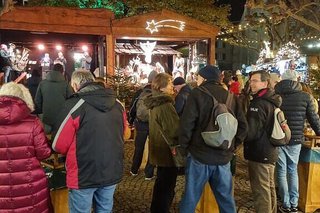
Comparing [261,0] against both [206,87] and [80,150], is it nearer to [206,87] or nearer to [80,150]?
[206,87]

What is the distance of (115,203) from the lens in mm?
5918

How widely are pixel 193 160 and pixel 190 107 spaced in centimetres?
58

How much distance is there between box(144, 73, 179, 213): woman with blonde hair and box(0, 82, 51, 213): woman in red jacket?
1.68m

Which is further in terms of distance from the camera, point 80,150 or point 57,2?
point 57,2

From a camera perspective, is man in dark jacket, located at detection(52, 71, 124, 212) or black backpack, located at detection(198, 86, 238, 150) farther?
black backpack, located at detection(198, 86, 238, 150)

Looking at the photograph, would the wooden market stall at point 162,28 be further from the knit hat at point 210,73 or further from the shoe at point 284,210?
the knit hat at point 210,73

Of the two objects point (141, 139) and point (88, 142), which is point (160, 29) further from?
point (88, 142)

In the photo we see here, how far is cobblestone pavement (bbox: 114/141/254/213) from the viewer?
5746 millimetres

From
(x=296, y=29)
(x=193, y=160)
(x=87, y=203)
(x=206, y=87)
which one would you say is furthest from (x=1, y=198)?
(x=296, y=29)

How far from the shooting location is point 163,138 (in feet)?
15.7

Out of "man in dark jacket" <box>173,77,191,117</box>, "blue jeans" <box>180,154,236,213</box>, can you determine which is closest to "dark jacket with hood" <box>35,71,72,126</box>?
"man in dark jacket" <box>173,77,191,117</box>

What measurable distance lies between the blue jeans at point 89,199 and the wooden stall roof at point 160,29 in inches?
360

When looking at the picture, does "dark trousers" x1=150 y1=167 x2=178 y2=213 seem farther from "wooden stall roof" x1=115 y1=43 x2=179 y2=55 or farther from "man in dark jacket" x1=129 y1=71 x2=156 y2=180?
"wooden stall roof" x1=115 y1=43 x2=179 y2=55

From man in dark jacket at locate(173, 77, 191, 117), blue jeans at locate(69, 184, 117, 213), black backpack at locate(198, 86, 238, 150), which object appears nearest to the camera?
blue jeans at locate(69, 184, 117, 213)
